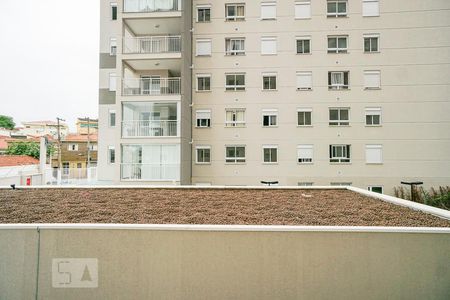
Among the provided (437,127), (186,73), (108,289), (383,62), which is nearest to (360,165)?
(437,127)

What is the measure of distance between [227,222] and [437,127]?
22812mm

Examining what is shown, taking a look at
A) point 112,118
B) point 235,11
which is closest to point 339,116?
point 235,11

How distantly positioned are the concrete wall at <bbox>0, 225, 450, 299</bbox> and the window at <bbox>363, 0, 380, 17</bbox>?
22.7m

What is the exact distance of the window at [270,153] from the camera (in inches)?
877

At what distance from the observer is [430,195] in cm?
2086

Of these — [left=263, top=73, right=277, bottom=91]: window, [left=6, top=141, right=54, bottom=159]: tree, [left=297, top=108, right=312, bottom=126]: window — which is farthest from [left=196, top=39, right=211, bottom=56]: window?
[left=6, top=141, right=54, bottom=159]: tree

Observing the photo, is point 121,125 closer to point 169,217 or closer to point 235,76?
point 235,76

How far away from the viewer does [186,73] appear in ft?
68.7

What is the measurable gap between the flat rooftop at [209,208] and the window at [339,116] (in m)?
14.3

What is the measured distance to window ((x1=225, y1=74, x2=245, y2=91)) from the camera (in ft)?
74.5

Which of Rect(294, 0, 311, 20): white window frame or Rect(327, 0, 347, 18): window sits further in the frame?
Rect(294, 0, 311, 20): white window frame

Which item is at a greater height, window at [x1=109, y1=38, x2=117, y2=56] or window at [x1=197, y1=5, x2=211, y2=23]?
window at [x1=197, y1=5, x2=211, y2=23]

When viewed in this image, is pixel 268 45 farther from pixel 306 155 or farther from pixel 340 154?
pixel 340 154

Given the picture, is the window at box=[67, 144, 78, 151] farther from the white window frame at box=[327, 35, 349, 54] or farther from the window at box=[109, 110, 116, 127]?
the white window frame at box=[327, 35, 349, 54]
